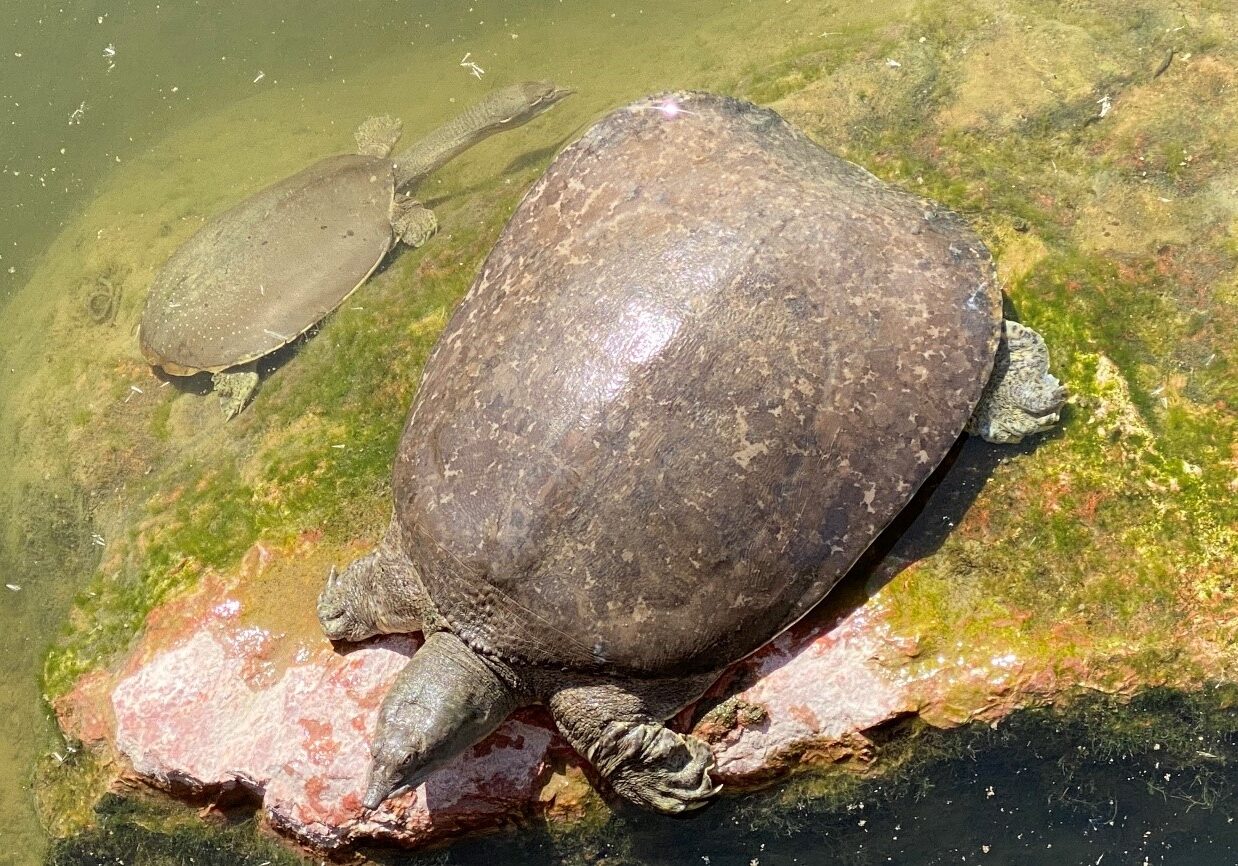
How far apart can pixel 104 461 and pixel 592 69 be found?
14.8 feet

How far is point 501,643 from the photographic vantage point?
10.3 ft

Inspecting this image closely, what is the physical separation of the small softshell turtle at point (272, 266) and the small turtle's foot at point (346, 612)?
210 cm

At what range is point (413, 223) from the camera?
19.6 ft

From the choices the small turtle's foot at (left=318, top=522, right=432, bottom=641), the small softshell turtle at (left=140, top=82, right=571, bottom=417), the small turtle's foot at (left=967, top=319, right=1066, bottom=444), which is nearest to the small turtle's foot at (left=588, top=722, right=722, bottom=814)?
the small turtle's foot at (left=318, top=522, right=432, bottom=641)

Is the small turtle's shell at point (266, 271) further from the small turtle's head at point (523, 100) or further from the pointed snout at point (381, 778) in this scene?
the pointed snout at point (381, 778)

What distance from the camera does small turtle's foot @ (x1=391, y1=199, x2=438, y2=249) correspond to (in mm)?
5879

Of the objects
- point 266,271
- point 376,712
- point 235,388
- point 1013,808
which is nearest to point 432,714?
point 376,712

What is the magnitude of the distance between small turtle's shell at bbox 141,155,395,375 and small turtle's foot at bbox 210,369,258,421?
9 cm

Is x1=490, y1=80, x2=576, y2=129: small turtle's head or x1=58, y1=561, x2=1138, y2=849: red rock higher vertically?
x1=490, y1=80, x2=576, y2=129: small turtle's head

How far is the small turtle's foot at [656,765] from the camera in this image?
3.22 m

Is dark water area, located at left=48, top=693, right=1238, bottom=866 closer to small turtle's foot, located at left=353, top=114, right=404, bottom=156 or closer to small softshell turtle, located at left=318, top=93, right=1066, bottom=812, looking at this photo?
small softshell turtle, located at left=318, top=93, right=1066, bottom=812

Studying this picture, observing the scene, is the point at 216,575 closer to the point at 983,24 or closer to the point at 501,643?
the point at 501,643

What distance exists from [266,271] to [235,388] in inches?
31.6

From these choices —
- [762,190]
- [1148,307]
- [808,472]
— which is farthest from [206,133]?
[1148,307]
